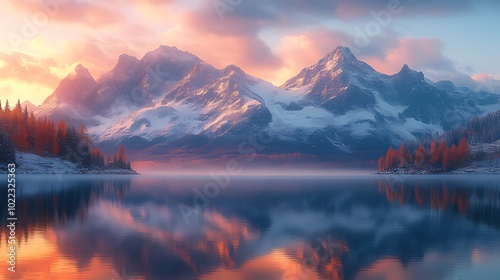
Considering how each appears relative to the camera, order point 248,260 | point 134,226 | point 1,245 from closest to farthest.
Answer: point 248,260 < point 1,245 < point 134,226

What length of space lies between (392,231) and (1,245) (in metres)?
49.6

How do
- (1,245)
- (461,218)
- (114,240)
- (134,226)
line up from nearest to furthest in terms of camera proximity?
(1,245)
(114,240)
(134,226)
(461,218)

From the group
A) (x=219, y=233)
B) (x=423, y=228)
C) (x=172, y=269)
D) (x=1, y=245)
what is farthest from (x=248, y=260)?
(x=423, y=228)

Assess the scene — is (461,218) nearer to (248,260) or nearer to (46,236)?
(248,260)

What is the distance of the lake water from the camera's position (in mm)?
49469

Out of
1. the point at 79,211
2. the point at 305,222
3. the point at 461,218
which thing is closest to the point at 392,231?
the point at 305,222

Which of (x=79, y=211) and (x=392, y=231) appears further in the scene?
(x=79, y=211)

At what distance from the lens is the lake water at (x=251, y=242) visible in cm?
4947

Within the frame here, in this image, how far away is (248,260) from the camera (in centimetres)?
5431

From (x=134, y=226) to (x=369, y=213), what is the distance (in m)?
43.5

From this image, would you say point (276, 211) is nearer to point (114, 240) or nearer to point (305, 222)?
point (305, 222)

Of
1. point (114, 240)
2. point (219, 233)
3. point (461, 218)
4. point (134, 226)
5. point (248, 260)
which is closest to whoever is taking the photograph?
point (248, 260)

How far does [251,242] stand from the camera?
6494 cm

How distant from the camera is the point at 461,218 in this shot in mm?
90688
